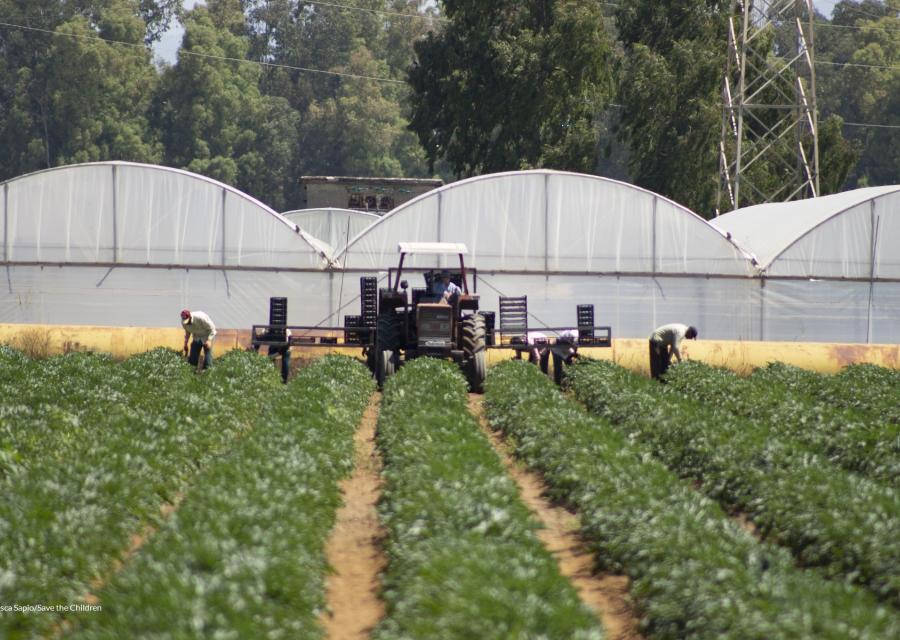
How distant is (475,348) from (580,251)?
8.37m

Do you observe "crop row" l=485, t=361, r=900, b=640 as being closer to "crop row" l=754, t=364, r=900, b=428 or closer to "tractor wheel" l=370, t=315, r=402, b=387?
"crop row" l=754, t=364, r=900, b=428

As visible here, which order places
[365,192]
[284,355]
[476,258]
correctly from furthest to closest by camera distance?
[365,192], [476,258], [284,355]

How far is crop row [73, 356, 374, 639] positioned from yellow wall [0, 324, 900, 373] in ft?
44.7

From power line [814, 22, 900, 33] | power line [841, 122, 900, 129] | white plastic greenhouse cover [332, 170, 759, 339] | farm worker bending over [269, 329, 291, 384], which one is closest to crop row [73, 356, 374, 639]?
farm worker bending over [269, 329, 291, 384]

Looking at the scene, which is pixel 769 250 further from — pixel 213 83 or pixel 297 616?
pixel 213 83

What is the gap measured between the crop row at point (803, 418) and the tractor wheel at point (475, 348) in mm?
3354

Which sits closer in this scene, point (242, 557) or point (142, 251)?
point (242, 557)

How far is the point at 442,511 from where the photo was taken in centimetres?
1077

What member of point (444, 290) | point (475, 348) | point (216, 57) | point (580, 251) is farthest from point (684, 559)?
point (216, 57)

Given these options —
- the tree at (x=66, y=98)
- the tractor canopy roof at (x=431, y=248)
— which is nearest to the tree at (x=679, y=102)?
the tractor canopy roof at (x=431, y=248)

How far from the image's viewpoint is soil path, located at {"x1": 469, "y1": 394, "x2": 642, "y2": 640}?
9.73 m

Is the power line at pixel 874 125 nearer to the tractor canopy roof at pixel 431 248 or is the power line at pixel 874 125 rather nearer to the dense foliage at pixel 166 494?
the tractor canopy roof at pixel 431 248

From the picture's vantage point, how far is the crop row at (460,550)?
7.79 metres

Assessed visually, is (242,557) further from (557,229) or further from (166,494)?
(557,229)
